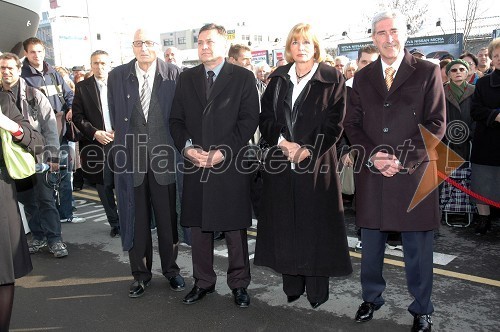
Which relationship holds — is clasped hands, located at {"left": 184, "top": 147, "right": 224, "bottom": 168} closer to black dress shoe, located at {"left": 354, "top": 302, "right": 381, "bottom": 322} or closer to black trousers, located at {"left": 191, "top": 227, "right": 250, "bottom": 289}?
black trousers, located at {"left": 191, "top": 227, "right": 250, "bottom": 289}

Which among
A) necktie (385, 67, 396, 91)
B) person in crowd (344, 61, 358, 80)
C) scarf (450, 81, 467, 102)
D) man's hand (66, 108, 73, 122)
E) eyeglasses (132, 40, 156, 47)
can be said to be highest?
eyeglasses (132, 40, 156, 47)

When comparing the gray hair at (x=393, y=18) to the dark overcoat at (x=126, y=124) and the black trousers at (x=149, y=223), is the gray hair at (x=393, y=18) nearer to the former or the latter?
the dark overcoat at (x=126, y=124)

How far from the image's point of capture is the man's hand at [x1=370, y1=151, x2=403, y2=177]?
11.2 ft

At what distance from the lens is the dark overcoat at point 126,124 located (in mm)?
4219

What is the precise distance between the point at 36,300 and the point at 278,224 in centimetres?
228

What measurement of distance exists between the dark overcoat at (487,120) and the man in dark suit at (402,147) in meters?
2.42

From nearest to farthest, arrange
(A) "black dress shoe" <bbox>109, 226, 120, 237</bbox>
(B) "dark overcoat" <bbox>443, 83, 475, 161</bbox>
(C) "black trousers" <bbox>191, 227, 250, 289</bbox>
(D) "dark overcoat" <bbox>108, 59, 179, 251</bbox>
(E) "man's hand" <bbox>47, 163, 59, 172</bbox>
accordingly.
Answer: (C) "black trousers" <bbox>191, 227, 250, 289</bbox>
(D) "dark overcoat" <bbox>108, 59, 179, 251</bbox>
(E) "man's hand" <bbox>47, 163, 59, 172</bbox>
(B) "dark overcoat" <bbox>443, 83, 475, 161</bbox>
(A) "black dress shoe" <bbox>109, 226, 120, 237</bbox>

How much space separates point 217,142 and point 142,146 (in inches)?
28.2

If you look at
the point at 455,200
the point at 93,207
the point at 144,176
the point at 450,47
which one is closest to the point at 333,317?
the point at 144,176

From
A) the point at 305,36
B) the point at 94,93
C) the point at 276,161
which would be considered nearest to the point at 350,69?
the point at 94,93

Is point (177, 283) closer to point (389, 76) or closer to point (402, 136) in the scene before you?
point (402, 136)

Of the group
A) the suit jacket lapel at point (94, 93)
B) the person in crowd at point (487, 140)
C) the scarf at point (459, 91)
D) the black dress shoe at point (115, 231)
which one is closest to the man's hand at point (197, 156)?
the suit jacket lapel at point (94, 93)

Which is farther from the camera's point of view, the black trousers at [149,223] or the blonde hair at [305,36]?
the black trousers at [149,223]

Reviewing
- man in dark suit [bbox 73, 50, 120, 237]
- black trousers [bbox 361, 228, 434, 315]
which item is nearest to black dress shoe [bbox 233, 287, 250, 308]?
black trousers [bbox 361, 228, 434, 315]
